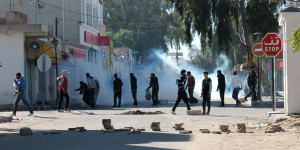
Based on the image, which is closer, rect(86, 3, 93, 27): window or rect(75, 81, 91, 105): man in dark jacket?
rect(75, 81, 91, 105): man in dark jacket

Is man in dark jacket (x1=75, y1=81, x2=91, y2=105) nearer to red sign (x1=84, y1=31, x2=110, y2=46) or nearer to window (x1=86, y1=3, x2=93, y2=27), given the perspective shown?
red sign (x1=84, y1=31, x2=110, y2=46)

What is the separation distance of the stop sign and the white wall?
14.8 metres

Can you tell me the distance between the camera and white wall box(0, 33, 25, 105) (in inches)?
1123

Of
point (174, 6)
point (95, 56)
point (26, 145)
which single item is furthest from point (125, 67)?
point (26, 145)

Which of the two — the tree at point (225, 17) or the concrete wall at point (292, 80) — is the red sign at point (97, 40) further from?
the concrete wall at point (292, 80)

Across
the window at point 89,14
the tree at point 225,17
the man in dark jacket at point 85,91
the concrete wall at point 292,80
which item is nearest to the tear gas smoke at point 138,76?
the window at point 89,14

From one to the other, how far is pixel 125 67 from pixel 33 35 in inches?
1708

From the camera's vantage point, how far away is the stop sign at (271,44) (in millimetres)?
17906

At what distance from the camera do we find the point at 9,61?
28.9 meters

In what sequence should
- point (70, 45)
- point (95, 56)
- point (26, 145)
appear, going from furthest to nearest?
point (95, 56) → point (70, 45) → point (26, 145)

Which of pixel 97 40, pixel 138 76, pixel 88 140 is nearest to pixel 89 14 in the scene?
pixel 97 40

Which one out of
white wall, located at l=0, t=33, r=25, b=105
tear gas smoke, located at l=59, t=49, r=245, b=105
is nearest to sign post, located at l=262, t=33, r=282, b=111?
white wall, located at l=0, t=33, r=25, b=105

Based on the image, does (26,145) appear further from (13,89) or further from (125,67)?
(125,67)

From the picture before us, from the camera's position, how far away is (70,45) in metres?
44.0
